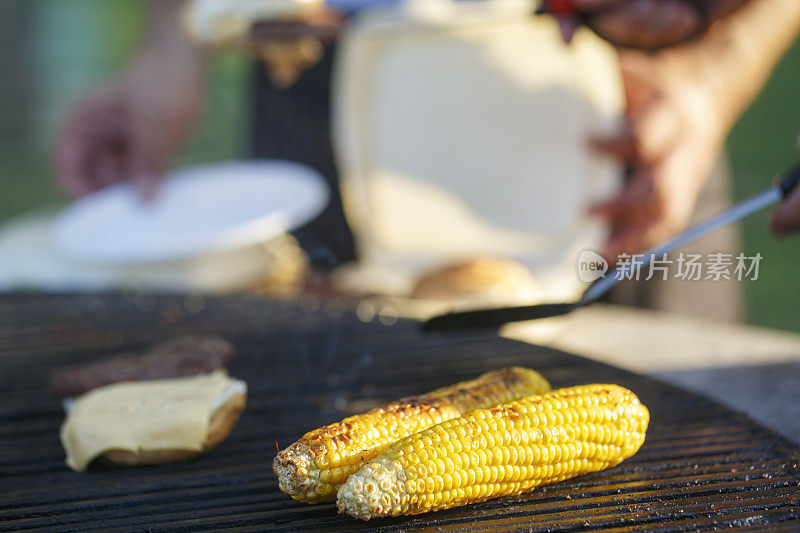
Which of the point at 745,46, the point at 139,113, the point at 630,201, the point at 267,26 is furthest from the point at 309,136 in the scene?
the point at 745,46

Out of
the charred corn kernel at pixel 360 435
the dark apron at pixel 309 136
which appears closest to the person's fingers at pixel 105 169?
the dark apron at pixel 309 136

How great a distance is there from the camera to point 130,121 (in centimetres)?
389

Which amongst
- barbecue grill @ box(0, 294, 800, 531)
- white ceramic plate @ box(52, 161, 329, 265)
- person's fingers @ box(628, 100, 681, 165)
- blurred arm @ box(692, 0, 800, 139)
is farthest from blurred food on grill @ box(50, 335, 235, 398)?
blurred arm @ box(692, 0, 800, 139)

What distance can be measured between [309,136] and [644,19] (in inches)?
94.6

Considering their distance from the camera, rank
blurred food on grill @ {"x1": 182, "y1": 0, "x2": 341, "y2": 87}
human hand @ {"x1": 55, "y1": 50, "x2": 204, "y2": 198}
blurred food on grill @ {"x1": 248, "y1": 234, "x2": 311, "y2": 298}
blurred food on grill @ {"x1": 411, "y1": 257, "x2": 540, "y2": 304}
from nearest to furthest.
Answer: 1. blurred food on grill @ {"x1": 182, "y1": 0, "x2": 341, "y2": 87}
2. blurred food on grill @ {"x1": 411, "y1": 257, "x2": 540, "y2": 304}
3. blurred food on grill @ {"x1": 248, "y1": 234, "x2": 311, "y2": 298}
4. human hand @ {"x1": 55, "y1": 50, "x2": 204, "y2": 198}

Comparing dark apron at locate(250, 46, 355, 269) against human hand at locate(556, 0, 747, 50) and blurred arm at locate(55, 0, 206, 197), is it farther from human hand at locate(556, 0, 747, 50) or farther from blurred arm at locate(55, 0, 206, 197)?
human hand at locate(556, 0, 747, 50)

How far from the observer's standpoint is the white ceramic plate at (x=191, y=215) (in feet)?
9.47

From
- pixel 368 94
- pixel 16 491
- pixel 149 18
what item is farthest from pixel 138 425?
pixel 149 18

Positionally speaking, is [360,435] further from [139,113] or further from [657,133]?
[139,113]

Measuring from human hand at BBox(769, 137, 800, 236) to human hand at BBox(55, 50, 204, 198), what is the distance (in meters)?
2.72

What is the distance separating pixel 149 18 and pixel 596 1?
9.29ft

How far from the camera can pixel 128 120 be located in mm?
3902

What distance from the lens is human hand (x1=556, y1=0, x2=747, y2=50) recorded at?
193cm

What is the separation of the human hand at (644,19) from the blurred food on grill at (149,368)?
115 centimetres
